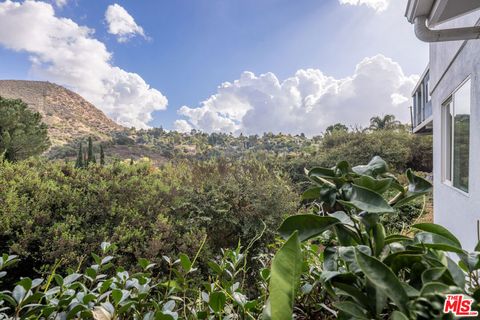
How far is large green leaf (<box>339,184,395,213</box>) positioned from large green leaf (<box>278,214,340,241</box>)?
0.17ft

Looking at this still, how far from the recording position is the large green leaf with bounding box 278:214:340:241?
1.73 feet

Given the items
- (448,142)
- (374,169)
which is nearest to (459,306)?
(374,169)

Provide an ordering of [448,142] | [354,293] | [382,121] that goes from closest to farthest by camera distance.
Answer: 1. [354,293]
2. [448,142]
3. [382,121]

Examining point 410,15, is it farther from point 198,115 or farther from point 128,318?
point 198,115

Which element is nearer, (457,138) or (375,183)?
(375,183)

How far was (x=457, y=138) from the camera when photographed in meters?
4.38

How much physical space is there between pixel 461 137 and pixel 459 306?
4750 mm

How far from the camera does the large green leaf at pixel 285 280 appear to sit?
418 millimetres

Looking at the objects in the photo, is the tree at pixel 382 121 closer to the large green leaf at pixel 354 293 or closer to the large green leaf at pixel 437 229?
the large green leaf at pixel 437 229

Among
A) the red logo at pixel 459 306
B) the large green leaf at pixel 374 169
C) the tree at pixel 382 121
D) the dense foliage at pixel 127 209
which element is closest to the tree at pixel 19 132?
the dense foliage at pixel 127 209

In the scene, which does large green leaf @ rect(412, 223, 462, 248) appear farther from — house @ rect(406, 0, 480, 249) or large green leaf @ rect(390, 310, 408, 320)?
house @ rect(406, 0, 480, 249)

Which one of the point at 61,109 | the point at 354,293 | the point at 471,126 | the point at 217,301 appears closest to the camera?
the point at 354,293

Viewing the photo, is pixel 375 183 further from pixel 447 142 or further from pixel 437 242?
pixel 447 142

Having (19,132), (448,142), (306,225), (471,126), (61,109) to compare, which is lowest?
(306,225)
